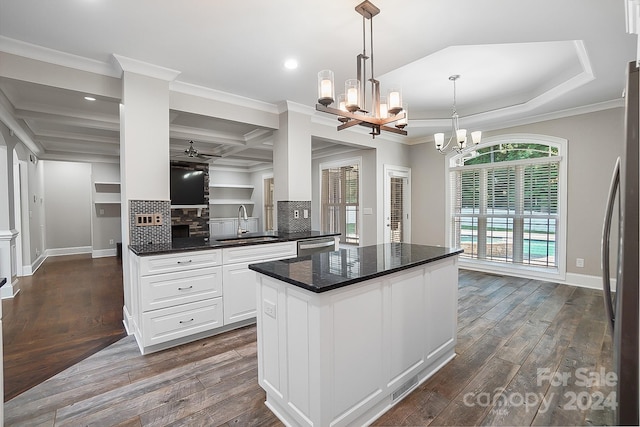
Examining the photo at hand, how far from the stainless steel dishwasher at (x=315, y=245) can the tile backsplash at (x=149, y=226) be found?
1460 mm

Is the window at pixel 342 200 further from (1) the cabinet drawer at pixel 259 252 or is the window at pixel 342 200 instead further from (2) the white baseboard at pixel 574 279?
(1) the cabinet drawer at pixel 259 252

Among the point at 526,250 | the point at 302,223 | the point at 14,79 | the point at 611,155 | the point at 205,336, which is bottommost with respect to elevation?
the point at 205,336

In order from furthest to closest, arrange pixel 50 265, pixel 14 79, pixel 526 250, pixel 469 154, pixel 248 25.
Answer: pixel 50 265
pixel 469 154
pixel 526 250
pixel 14 79
pixel 248 25

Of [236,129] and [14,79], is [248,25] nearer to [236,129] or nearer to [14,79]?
[14,79]

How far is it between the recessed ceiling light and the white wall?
23.9 feet

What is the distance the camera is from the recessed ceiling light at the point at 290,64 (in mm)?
2967

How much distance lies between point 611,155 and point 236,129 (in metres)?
5.66

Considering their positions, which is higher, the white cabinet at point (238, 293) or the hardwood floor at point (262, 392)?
the white cabinet at point (238, 293)

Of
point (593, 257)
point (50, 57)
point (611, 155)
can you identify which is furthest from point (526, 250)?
point (50, 57)

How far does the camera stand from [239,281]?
306 cm

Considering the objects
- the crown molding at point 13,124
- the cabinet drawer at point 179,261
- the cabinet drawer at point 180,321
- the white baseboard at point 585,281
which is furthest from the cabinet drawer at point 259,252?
the white baseboard at point 585,281

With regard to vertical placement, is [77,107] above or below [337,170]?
above

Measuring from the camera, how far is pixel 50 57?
8.85 ft

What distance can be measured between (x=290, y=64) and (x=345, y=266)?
221 cm
